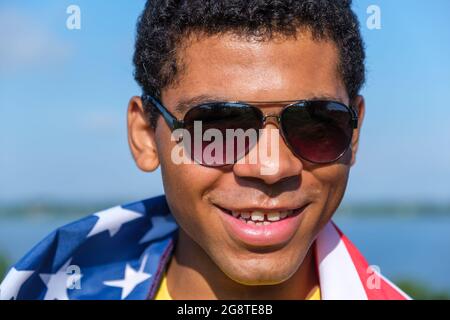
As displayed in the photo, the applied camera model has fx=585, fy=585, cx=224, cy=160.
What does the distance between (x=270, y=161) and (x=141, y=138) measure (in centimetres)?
100

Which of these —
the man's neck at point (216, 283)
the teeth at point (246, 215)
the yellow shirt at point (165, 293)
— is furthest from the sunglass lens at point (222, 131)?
the yellow shirt at point (165, 293)

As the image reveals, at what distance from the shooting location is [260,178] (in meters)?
2.77

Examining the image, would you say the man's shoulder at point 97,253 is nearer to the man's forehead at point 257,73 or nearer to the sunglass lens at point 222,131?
the sunglass lens at point 222,131

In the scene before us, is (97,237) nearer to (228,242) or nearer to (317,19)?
(228,242)

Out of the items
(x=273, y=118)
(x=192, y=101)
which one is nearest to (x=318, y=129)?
(x=273, y=118)

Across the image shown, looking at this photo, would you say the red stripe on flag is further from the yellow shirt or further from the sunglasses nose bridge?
the sunglasses nose bridge

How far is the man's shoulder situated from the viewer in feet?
11.9

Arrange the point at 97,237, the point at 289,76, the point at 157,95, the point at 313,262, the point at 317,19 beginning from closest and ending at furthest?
the point at 289,76 → the point at 317,19 → the point at 157,95 → the point at 313,262 → the point at 97,237

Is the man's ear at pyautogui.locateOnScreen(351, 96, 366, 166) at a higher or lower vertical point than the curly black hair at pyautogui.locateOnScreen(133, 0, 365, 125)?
lower

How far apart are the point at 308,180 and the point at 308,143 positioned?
187 mm

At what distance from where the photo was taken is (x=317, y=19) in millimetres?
2982

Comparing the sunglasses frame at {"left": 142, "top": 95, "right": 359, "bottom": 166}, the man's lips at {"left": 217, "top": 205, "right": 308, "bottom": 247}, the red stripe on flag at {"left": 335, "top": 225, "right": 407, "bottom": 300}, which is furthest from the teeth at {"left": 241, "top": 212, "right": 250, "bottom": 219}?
the red stripe on flag at {"left": 335, "top": 225, "right": 407, "bottom": 300}

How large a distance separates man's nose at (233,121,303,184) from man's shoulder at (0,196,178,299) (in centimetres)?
115
